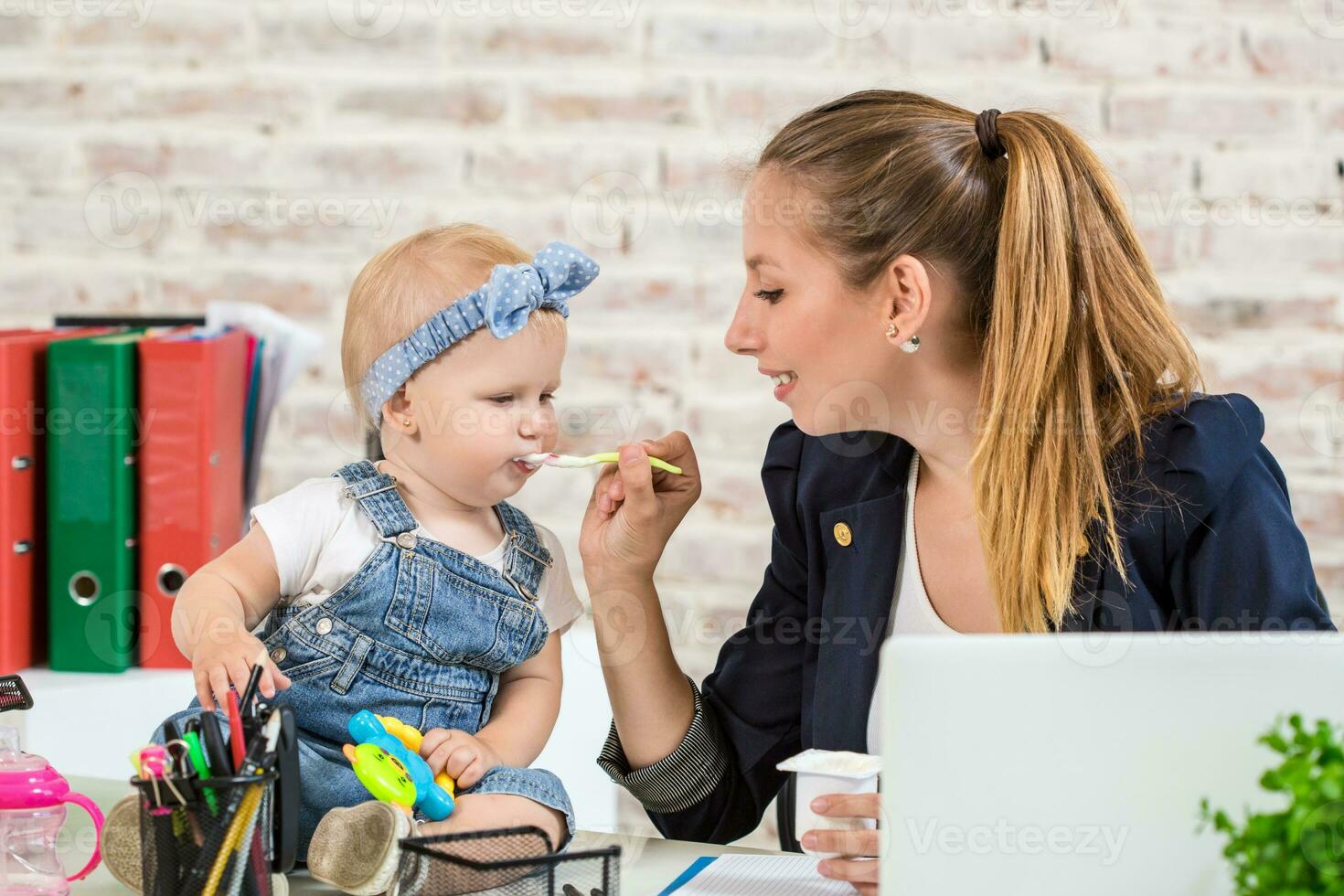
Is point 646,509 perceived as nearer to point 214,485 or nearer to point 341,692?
point 341,692

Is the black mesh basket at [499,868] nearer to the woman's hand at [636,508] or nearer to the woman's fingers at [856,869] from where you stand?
the woman's fingers at [856,869]

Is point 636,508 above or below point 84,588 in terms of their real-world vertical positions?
above

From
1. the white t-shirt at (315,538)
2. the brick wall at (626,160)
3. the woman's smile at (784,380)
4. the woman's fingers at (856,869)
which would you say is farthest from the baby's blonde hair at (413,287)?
the brick wall at (626,160)

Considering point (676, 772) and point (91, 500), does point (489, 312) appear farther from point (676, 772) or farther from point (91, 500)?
point (91, 500)

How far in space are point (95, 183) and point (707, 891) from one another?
166 centimetres

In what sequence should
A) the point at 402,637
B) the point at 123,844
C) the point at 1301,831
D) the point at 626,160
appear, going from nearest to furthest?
the point at 1301,831, the point at 123,844, the point at 402,637, the point at 626,160

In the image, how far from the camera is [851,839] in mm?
841

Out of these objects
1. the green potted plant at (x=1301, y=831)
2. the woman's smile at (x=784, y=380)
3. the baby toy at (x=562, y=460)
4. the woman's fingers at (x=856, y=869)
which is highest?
the woman's smile at (x=784, y=380)

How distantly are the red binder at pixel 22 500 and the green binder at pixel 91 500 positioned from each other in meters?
0.01

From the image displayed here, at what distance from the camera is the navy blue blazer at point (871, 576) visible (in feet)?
3.70

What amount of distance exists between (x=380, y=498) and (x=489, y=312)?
0.19 metres

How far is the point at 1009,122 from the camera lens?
3.90 ft

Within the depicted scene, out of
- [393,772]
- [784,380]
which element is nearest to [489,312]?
[784,380]

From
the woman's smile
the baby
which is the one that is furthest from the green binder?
the woman's smile
